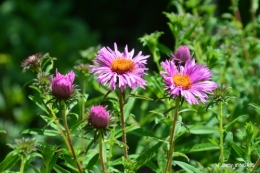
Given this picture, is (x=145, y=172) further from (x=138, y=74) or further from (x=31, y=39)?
(x=138, y=74)

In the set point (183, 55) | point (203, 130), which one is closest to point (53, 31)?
point (203, 130)

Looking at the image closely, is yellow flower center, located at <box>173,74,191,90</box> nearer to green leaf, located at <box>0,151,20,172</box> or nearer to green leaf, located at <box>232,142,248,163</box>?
green leaf, located at <box>232,142,248,163</box>

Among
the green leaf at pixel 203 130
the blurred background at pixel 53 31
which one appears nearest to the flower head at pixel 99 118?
the green leaf at pixel 203 130

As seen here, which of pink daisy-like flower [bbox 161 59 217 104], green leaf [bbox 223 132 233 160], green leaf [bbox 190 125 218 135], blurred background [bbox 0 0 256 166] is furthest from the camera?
blurred background [bbox 0 0 256 166]

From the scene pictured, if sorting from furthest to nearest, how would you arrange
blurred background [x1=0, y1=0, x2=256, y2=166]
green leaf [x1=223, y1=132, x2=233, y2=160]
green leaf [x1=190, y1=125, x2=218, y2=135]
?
1. blurred background [x1=0, y1=0, x2=256, y2=166]
2. green leaf [x1=190, y1=125, x2=218, y2=135]
3. green leaf [x1=223, y1=132, x2=233, y2=160]

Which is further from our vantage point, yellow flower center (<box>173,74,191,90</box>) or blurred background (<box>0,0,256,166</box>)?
blurred background (<box>0,0,256,166</box>)

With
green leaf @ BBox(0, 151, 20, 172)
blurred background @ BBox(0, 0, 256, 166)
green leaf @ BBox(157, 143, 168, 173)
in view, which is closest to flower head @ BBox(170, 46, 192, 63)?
green leaf @ BBox(157, 143, 168, 173)

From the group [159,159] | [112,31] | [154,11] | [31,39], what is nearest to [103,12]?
[112,31]
